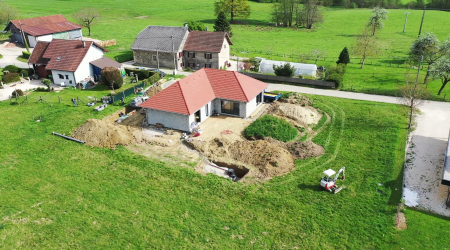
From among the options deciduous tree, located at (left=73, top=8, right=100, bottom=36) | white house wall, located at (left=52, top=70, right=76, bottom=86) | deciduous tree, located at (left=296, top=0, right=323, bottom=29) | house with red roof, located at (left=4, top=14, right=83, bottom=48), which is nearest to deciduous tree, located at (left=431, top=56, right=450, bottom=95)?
white house wall, located at (left=52, top=70, right=76, bottom=86)

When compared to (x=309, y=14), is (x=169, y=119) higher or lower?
lower

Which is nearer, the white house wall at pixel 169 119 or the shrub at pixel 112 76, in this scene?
the white house wall at pixel 169 119

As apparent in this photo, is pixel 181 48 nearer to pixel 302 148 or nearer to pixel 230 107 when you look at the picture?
pixel 230 107

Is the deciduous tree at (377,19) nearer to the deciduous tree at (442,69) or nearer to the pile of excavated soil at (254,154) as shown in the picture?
the deciduous tree at (442,69)

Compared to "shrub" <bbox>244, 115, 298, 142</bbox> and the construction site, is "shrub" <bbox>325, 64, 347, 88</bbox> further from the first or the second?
"shrub" <bbox>244, 115, 298, 142</bbox>

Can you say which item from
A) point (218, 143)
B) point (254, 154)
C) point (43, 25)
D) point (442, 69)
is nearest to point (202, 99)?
point (218, 143)

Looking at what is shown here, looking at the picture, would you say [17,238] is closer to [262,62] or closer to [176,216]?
[176,216]

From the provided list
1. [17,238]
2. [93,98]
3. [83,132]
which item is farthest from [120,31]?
[17,238]

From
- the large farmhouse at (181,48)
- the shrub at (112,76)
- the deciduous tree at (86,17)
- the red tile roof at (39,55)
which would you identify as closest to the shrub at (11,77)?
the red tile roof at (39,55)
